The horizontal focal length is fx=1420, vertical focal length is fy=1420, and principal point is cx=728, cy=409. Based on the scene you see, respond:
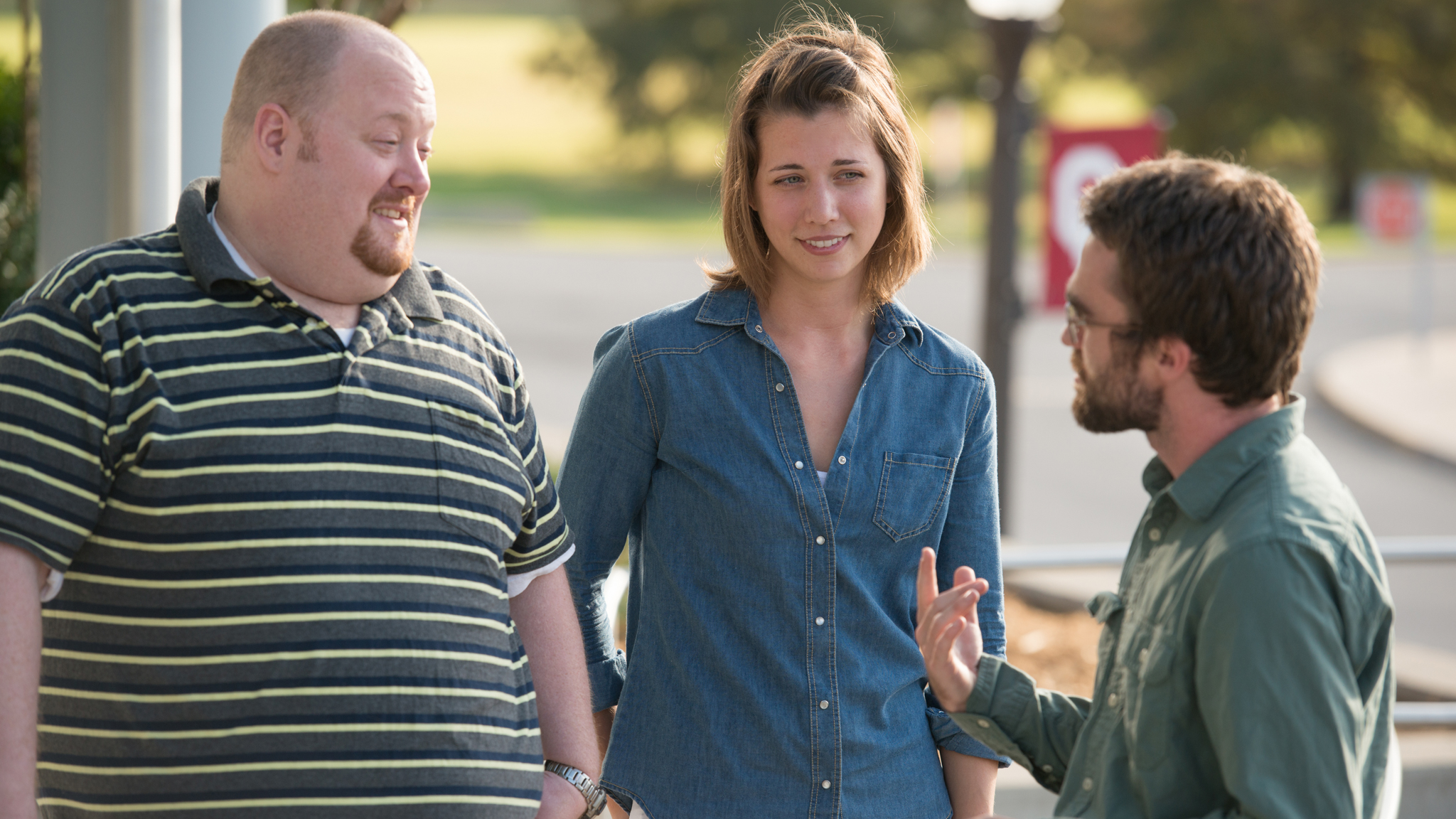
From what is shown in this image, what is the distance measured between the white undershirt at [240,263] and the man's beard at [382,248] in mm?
101

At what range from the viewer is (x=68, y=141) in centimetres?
404

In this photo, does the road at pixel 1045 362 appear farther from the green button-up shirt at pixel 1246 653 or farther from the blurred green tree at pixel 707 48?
the blurred green tree at pixel 707 48

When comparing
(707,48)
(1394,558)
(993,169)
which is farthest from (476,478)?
(707,48)

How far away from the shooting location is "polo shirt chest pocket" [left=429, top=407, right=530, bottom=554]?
7.13 ft

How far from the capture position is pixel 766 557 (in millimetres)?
2547

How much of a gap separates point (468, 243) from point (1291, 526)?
103 feet

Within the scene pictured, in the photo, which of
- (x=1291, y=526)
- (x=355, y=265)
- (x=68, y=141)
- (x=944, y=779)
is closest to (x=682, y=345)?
(x=355, y=265)

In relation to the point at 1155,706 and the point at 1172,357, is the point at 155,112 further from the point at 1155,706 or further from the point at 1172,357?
the point at 1155,706

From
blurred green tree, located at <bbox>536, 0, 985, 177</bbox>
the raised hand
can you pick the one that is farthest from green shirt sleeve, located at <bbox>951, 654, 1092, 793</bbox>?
blurred green tree, located at <bbox>536, 0, 985, 177</bbox>

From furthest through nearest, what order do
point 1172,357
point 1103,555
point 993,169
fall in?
point 993,169, point 1103,555, point 1172,357

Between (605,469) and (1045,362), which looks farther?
(1045,362)

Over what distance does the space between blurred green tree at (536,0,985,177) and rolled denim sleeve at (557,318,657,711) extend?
41358 millimetres

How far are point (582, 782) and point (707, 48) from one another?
43.9m

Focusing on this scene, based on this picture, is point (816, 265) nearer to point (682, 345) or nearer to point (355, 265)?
point (682, 345)
